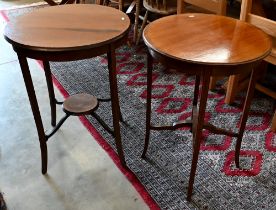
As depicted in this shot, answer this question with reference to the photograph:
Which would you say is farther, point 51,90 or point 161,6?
point 161,6

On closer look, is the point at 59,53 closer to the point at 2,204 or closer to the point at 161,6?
the point at 2,204

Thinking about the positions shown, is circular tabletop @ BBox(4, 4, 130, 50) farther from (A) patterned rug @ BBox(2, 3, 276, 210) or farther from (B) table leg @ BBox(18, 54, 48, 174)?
(A) patterned rug @ BBox(2, 3, 276, 210)

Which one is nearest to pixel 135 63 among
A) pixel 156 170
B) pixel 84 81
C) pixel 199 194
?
pixel 84 81

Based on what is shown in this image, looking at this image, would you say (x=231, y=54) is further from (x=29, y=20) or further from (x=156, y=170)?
(x=29, y=20)

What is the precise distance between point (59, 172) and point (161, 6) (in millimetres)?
1771

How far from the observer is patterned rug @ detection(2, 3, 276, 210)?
1.50 meters

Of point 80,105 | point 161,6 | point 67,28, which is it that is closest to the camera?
point 67,28

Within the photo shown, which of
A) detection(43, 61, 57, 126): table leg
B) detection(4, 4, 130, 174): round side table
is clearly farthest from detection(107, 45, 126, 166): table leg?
detection(43, 61, 57, 126): table leg

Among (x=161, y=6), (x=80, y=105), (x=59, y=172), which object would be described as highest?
(x=161, y=6)

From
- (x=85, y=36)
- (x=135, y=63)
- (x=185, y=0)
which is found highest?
(x=85, y=36)

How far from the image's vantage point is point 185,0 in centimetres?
214

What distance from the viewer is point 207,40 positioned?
125 centimetres

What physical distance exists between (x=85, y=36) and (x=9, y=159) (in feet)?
3.05

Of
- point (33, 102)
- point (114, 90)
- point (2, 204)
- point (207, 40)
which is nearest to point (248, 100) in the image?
point (207, 40)
